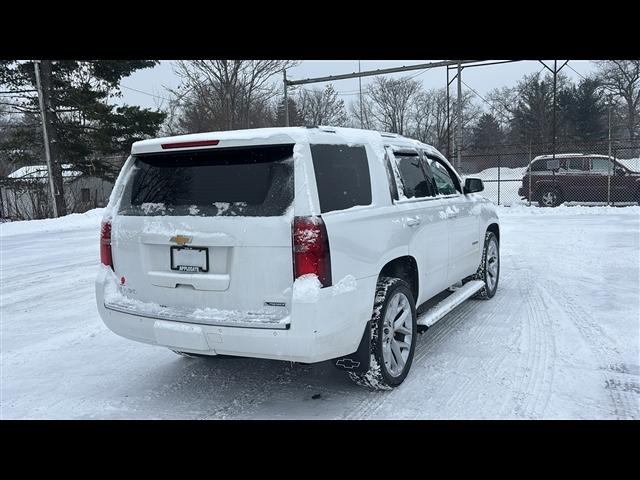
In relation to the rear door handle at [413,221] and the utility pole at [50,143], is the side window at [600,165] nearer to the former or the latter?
the rear door handle at [413,221]

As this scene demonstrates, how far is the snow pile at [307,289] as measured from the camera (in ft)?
10.3

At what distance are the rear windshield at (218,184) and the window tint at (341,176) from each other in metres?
0.23

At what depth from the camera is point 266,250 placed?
10.6 feet

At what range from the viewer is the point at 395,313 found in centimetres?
410

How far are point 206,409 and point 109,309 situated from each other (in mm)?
1064

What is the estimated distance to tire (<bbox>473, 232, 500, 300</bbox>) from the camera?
21.1ft

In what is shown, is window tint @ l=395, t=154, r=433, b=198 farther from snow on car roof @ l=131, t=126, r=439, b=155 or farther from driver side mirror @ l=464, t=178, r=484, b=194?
driver side mirror @ l=464, t=178, r=484, b=194

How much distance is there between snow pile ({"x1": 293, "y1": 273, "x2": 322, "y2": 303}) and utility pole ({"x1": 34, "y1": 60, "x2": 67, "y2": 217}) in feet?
64.0

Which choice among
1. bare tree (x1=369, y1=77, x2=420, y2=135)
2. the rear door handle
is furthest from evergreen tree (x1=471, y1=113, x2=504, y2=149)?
the rear door handle

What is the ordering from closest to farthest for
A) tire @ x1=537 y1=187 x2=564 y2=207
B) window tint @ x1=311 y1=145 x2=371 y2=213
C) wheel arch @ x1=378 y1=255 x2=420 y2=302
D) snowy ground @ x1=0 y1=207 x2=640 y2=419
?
window tint @ x1=311 y1=145 x2=371 y2=213, snowy ground @ x1=0 y1=207 x2=640 y2=419, wheel arch @ x1=378 y1=255 x2=420 y2=302, tire @ x1=537 y1=187 x2=564 y2=207

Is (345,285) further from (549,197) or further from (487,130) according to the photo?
(487,130)

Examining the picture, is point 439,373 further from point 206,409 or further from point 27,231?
point 27,231

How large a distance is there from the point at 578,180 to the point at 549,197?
112cm
